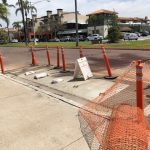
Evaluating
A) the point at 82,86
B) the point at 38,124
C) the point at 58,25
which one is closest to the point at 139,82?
the point at 38,124

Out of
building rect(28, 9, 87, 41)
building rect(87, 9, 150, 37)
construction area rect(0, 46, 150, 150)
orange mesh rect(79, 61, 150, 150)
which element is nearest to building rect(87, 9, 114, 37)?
building rect(87, 9, 150, 37)

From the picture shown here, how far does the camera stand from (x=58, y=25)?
328 feet

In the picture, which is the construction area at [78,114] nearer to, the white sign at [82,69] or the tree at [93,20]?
the white sign at [82,69]

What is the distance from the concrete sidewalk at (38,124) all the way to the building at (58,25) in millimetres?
86359

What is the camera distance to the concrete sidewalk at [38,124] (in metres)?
5.21

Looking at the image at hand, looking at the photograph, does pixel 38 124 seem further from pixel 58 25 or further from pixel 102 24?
pixel 58 25

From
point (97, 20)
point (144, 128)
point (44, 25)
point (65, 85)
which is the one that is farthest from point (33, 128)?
point (44, 25)

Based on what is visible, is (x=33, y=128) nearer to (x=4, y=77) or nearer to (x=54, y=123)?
(x=54, y=123)

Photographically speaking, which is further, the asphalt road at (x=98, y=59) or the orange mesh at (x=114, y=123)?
the asphalt road at (x=98, y=59)

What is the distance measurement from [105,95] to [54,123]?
6.71ft

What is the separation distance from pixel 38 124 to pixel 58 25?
95635 millimetres

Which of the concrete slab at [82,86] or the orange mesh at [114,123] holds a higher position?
the orange mesh at [114,123]

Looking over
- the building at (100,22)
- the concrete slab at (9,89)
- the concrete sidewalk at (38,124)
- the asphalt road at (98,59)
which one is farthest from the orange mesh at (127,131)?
the building at (100,22)

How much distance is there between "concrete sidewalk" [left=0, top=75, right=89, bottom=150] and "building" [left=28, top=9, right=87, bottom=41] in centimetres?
8636
